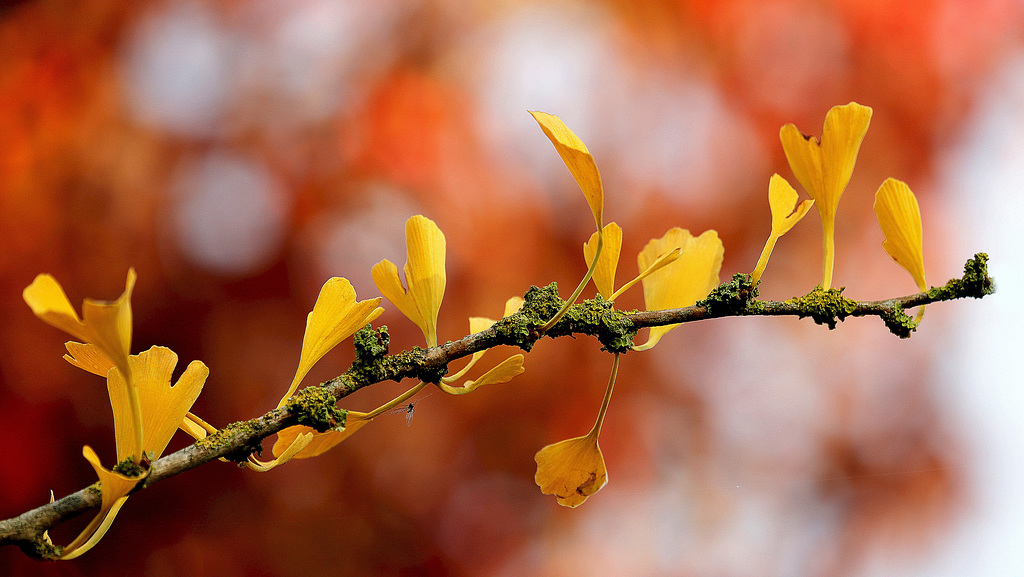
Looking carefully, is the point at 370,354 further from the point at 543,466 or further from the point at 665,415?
the point at 665,415

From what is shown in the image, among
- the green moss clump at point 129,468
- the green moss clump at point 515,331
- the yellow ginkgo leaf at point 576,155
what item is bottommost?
the green moss clump at point 129,468

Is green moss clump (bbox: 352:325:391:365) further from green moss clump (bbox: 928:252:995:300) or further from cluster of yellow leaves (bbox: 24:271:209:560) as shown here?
green moss clump (bbox: 928:252:995:300)

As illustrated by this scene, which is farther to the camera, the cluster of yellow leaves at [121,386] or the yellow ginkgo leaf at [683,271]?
the yellow ginkgo leaf at [683,271]

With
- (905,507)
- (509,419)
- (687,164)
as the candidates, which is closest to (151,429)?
(509,419)

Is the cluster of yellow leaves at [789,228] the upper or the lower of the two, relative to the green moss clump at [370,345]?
upper

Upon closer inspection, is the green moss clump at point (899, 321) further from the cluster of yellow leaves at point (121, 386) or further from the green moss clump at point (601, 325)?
the cluster of yellow leaves at point (121, 386)

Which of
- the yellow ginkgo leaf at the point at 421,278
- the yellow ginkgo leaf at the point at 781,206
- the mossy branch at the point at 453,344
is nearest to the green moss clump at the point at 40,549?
the mossy branch at the point at 453,344

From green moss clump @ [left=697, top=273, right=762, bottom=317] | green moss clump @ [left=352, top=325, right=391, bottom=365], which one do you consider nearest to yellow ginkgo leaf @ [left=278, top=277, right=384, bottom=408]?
green moss clump @ [left=352, top=325, right=391, bottom=365]
